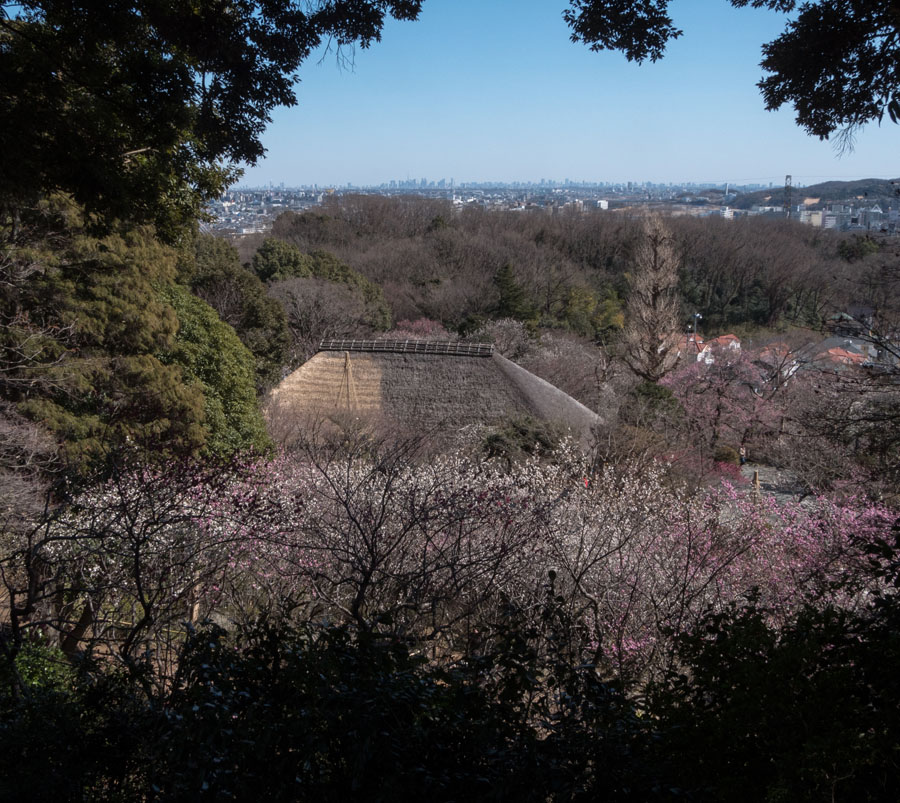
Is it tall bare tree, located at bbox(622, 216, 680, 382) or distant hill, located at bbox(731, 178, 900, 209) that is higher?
distant hill, located at bbox(731, 178, 900, 209)

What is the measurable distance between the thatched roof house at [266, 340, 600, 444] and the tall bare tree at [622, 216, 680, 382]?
811 cm

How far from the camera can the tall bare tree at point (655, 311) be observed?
984 inches

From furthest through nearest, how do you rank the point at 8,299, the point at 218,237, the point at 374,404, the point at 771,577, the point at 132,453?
1. the point at 218,237
2. the point at 374,404
3. the point at 8,299
4. the point at 132,453
5. the point at 771,577

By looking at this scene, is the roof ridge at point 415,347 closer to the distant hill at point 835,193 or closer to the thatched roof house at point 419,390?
the thatched roof house at point 419,390

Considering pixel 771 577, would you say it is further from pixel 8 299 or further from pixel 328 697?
pixel 8 299

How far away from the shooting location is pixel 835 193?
23.3m

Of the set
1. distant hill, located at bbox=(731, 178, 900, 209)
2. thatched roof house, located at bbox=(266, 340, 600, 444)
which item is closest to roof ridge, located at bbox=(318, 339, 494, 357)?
thatched roof house, located at bbox=(266, 340, 600, 444)

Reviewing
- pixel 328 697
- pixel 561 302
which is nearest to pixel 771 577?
pixel 328 697

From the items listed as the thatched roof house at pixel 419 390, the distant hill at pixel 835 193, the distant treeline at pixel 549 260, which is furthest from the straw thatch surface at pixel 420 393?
the distant treeline at pixel 549 260

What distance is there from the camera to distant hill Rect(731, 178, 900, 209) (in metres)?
7.65

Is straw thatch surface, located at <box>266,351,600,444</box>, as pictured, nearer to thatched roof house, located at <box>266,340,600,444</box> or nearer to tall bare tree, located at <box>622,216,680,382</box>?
thatched roof house, located at <box>266,340,600,444</box>

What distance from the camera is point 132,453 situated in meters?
10.6

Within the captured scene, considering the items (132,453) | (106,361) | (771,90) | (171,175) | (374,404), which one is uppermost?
(771,90)

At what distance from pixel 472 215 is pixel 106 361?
42.3 meters
